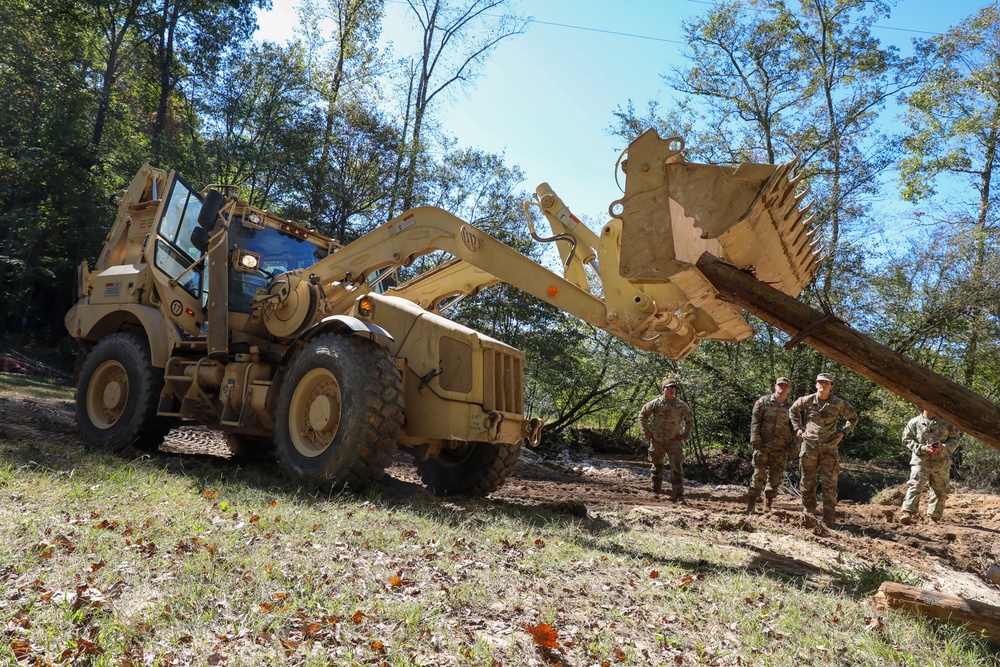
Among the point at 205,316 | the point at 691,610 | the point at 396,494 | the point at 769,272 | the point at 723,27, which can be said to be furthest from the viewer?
the point at 723,27

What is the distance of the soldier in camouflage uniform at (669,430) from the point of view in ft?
33.7

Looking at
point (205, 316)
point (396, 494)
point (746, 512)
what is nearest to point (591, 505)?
point (746, 512)

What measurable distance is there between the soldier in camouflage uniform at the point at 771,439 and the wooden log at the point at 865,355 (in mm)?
5011

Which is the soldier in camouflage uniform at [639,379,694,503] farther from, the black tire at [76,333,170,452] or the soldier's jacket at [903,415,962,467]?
the black tire at [76,333,170,452]

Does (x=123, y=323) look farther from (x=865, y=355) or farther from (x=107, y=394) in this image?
(x=865, y=355)

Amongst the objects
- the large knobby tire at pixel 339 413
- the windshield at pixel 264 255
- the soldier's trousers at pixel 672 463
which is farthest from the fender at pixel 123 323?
the soldier's trousers at pixel 672 463

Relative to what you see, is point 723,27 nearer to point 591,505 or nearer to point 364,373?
point 591,505

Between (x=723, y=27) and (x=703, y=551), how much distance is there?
1742 cm

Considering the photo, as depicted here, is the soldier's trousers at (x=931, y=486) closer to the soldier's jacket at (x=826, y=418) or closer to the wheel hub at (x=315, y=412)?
the soldier's jacket at (x=826, y=418)

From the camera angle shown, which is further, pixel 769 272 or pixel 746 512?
pixel 746 512

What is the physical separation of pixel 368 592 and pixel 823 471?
7081 mm

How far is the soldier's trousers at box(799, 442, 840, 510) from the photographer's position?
8.66 m

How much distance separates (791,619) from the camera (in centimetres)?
415

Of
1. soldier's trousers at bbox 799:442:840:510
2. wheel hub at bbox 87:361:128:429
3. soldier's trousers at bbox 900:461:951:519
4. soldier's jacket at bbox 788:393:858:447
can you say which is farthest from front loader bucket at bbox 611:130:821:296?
soldier's trousers at bbox 900:461:951:519
